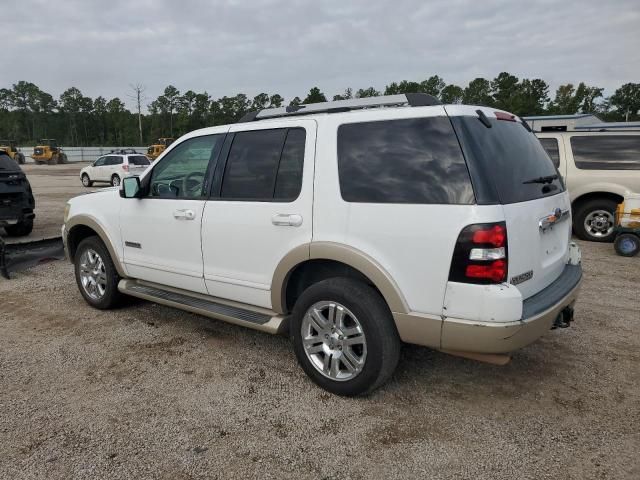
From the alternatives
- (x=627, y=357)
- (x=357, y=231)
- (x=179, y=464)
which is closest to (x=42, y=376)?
(x=179, y=464)

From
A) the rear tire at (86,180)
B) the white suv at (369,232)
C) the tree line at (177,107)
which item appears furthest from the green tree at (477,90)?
the white suv at (369,232)

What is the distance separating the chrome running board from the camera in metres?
3.48

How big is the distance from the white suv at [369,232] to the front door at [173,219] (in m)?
0.02

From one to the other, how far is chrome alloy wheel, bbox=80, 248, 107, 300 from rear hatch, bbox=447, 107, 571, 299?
150 inches

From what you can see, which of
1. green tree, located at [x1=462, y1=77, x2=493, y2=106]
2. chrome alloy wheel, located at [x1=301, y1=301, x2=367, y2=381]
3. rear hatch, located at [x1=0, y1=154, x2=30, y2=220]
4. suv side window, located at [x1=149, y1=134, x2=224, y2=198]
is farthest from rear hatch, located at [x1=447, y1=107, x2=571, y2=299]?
green tree, located at [x1=462, y1=77, x2=493, y2=106]

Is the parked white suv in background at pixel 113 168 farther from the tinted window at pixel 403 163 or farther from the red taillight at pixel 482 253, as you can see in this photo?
the red taillight at pixel 482 253

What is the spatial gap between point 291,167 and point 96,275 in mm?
2789

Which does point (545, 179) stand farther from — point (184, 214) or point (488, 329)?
A: point (184, 214)

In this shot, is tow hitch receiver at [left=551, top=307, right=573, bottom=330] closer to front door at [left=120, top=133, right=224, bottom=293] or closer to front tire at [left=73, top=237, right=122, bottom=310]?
front door at [left=120, top=133, right=224, bottom=293]

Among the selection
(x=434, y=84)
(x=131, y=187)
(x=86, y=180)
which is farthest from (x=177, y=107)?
(x=131, y=187)

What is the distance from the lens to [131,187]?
4195 millimetres

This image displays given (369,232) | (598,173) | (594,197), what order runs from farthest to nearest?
1. (594,197)
2. (598,173)
3. (369,232)

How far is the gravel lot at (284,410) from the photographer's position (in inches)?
100

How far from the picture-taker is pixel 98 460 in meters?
2.59
